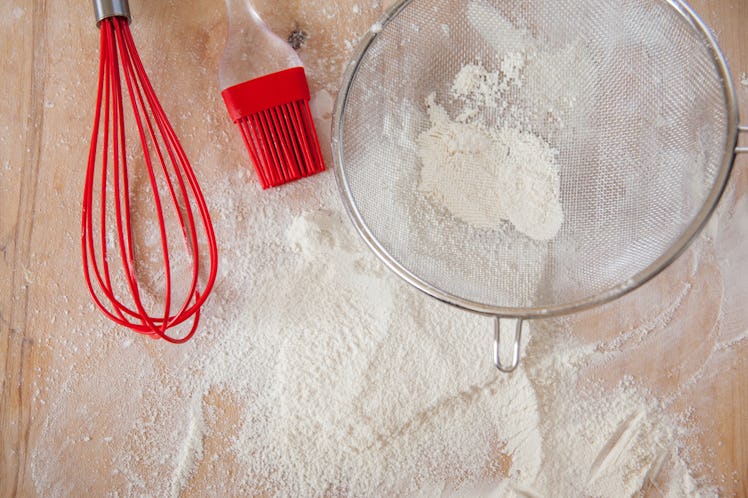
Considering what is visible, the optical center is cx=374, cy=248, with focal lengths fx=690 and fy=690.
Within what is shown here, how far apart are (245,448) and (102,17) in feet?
2.29

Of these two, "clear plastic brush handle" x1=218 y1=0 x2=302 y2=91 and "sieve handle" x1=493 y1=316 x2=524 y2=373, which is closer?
"sieve handle" x1=493 y1=316 x2=524 y2=373

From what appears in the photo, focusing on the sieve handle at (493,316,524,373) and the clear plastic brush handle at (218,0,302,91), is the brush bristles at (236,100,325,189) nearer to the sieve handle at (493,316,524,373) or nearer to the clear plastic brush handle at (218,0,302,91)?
the clear plastic brush handle at (218,0,302,91)

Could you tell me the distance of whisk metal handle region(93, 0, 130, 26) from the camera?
3.41 ft

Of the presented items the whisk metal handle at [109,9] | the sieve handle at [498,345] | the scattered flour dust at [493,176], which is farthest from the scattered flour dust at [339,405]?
the whisk metal handle at [109,9]

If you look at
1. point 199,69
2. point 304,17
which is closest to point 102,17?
point 199,69

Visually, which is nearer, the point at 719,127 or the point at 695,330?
the point at 719,127

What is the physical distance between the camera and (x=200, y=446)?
110cm

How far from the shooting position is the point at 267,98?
3.54 ft

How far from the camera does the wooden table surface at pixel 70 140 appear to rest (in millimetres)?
1095

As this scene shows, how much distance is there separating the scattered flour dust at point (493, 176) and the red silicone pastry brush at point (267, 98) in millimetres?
191

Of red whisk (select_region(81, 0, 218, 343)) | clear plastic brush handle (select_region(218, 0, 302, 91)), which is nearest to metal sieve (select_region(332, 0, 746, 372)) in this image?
clear plastic brush handle (select_region(218, 0, 302, 91))

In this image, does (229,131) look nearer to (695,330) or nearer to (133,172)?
(133,172)

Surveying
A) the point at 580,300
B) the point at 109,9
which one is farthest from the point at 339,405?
the point at 109,9

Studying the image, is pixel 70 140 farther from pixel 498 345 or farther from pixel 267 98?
pixel 498 345
